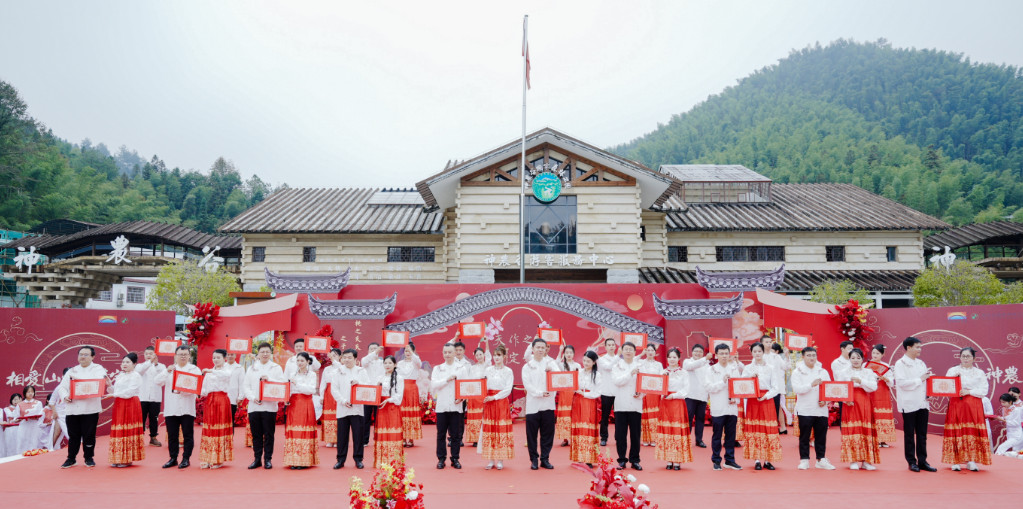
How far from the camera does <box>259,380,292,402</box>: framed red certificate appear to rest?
24.3 ft

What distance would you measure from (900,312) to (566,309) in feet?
18.2

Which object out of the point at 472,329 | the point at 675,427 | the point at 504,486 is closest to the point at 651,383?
the point at 675,427

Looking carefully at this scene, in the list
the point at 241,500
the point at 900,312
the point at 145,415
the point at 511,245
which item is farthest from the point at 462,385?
the point at 511,245

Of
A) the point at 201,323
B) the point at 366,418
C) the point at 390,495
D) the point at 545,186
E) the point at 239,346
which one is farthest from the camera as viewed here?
the point at 545,186

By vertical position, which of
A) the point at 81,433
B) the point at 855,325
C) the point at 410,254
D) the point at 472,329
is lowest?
the point at 81,433

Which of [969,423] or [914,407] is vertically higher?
[914,407]

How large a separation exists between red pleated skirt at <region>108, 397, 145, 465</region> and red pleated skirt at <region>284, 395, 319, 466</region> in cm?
191

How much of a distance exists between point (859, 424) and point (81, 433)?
9.17 meters

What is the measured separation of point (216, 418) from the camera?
7.60 meters

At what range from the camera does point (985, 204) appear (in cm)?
4312

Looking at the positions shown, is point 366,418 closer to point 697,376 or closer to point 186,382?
point 186,382

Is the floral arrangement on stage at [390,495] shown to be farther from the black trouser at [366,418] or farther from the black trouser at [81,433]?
the black trouser at [81,433]

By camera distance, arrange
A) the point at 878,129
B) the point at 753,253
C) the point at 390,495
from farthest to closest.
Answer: the point at 878,129, the point at 753,253, the point at 390,495

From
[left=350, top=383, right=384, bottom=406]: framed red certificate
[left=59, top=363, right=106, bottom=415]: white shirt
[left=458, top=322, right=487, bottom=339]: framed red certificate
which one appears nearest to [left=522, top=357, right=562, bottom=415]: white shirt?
[left=350, top=383, right=384, bottom=406]: framed red certificate
